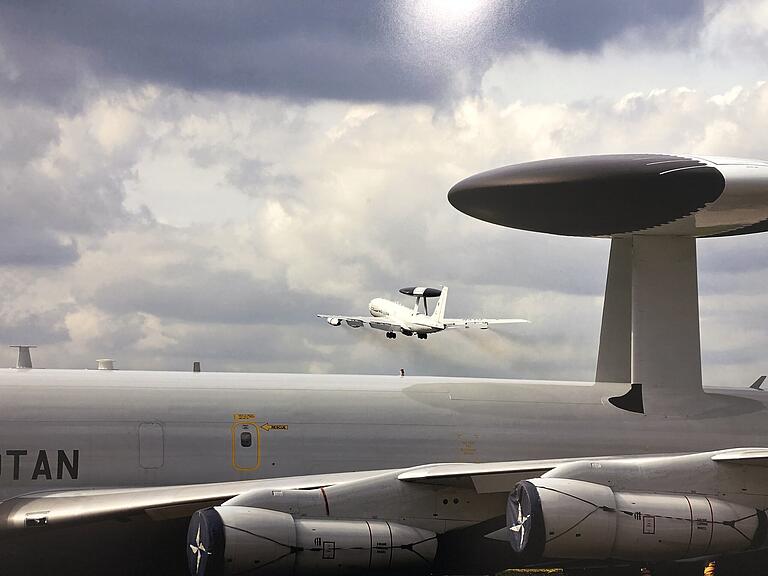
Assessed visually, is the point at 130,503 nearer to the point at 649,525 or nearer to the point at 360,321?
the point at 649,525

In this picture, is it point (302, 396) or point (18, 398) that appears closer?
point (18, 398)

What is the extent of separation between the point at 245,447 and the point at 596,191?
6178mm

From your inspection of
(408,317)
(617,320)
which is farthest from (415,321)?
(617,320)

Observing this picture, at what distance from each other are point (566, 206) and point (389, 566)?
235 inches

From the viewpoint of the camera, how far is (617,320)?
1998 centimetres

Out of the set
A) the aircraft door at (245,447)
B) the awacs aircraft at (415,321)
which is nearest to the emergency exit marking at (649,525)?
the aircraft door at (245,447)

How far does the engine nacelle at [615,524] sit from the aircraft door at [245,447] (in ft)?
12.9

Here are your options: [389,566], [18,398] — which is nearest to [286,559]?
[389,566]

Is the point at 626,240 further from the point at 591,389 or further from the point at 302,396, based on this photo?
the point at 302,396

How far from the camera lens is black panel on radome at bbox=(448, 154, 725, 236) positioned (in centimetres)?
1594

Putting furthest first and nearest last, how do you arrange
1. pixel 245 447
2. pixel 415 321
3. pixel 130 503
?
pixel 415 321, pixel 245 447, pixel 130 503

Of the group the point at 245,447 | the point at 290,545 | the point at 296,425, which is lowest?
the point at 290,545

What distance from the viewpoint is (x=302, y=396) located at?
55.0 feet

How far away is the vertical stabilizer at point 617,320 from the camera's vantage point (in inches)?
774
